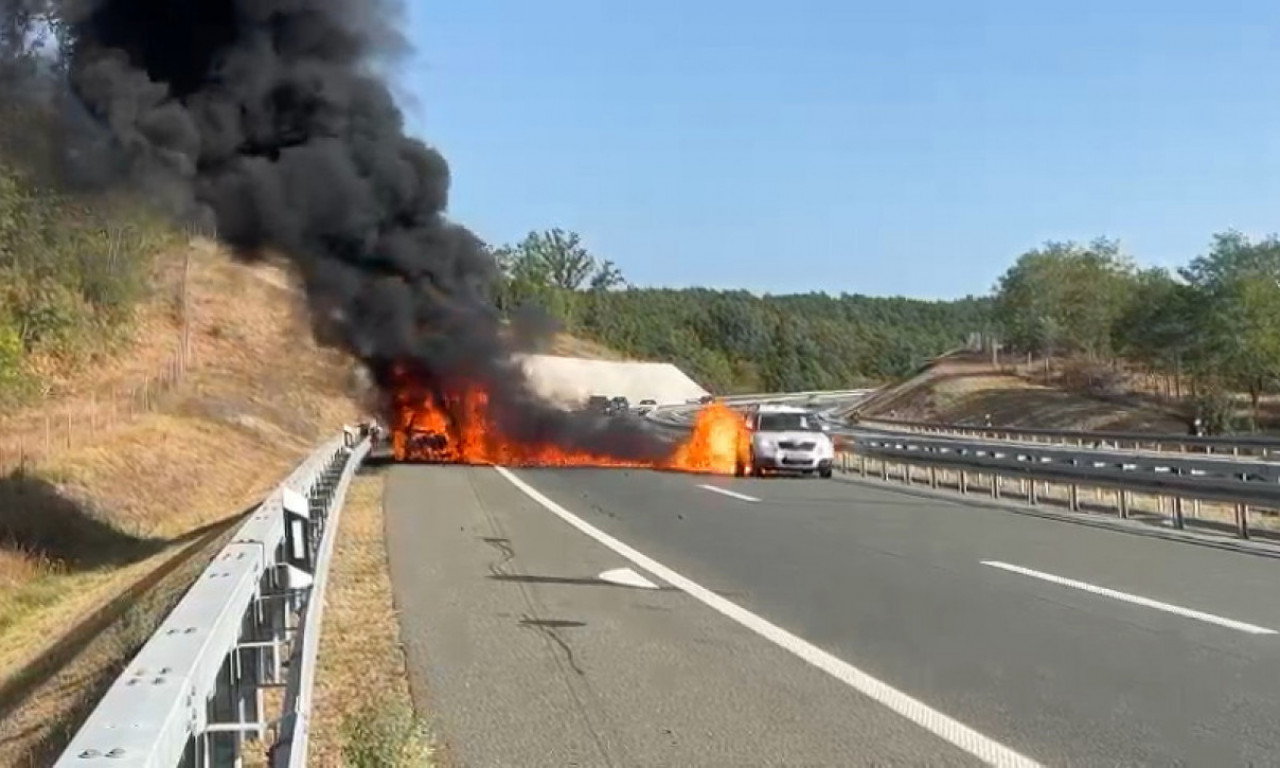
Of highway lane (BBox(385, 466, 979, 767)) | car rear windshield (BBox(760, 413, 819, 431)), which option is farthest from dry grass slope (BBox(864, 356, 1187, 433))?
highway lane (BBox(385, 466, 979, 767))

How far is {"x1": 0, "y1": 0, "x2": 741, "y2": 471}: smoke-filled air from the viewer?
63.0ft

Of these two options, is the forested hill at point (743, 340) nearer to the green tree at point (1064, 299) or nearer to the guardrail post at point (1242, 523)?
the green tree at point (1064, 299)

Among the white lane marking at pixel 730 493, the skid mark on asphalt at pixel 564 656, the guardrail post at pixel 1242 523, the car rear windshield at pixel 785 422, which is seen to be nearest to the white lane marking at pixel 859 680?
the skid mark on asphalt at pixel 564 656

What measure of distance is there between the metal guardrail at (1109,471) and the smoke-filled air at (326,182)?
5976 millimetres

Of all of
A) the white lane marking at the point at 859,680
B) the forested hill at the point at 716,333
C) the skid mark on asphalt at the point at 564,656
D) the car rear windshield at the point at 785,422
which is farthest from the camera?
the forested hill at the point at 716,333

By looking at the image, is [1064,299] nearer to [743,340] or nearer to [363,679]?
[743,340]

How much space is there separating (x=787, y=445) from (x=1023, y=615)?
18803 mm

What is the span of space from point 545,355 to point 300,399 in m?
19.1

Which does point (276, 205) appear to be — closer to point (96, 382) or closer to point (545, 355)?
point (545, 355)

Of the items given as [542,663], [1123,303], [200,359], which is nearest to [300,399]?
[200,359]

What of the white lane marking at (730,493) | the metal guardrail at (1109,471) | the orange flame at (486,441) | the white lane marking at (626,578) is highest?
the orange flame at (486,441)

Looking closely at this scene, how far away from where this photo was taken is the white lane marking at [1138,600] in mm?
9555

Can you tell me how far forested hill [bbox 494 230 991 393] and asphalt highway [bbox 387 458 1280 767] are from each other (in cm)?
9741

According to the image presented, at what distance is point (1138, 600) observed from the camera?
10797 millimetres
